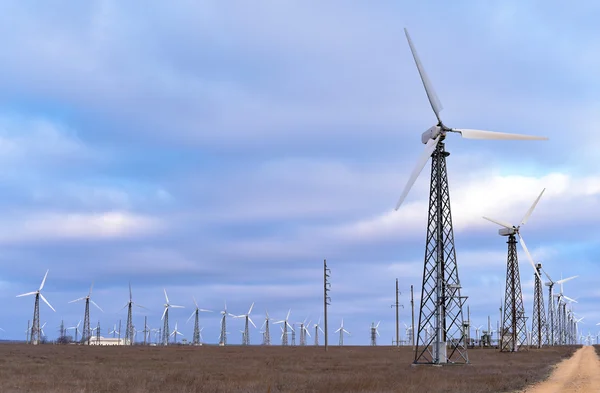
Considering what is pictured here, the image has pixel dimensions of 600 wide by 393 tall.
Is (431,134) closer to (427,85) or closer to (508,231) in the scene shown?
(427,85)

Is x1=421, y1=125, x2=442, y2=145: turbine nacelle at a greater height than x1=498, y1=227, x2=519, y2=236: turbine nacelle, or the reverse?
x1=421, y1=125, x2=442, y2=145: turbine nacelle

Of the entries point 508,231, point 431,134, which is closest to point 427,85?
point 431,134

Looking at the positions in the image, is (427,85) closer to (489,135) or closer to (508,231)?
(489,135)

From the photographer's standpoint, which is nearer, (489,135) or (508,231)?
(489,135)

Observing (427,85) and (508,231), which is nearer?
(427,85)

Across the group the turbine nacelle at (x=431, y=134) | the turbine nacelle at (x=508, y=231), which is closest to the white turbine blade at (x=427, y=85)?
the turbine nacelle at (x=431, y=134)

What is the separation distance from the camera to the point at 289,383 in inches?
1515

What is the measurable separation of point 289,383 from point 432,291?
19.7 metres

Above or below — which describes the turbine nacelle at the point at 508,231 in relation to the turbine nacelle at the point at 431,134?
below

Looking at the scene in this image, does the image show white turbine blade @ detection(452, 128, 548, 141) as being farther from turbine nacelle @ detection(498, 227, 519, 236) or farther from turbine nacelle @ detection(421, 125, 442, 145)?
turbine nacelle @ detection(498, 227, 519, 236)

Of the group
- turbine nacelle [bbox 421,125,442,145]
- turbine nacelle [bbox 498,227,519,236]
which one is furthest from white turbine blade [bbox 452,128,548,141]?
turbine nacelle [bbox 498,227,519,236]

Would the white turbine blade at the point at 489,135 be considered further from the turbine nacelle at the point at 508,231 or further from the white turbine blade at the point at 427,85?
the turbine nacelle at the point at 508,231

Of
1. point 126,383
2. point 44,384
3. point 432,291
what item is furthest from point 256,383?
point 432,291

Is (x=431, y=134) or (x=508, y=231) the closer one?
(x=431, y=134)
